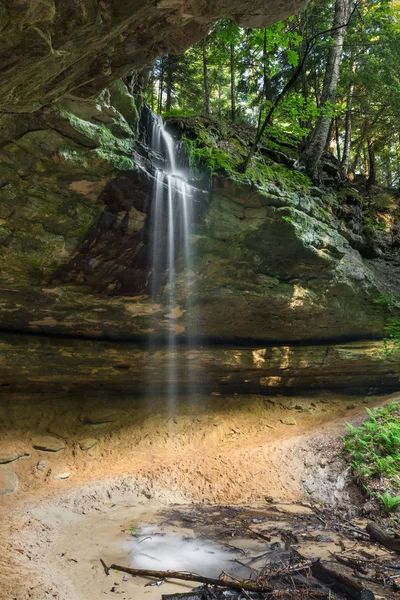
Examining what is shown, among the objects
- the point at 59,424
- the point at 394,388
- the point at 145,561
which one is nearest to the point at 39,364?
the point at 59,424

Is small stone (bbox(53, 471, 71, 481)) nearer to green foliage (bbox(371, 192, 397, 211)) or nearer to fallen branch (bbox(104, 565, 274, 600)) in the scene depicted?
fallen branch (bbox(104, 565, 274, 600))

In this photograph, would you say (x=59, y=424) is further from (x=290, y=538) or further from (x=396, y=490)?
(x=396, y=490)

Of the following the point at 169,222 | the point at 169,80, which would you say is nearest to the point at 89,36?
the point at 169,222

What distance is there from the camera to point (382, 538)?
5.14m

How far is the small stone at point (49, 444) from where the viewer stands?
333 inches

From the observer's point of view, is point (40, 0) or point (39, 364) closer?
point (40, 0)

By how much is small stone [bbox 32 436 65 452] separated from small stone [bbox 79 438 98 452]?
44 cm

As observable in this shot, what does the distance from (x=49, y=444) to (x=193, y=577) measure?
5.78 m

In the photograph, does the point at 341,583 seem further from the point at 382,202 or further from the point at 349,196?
the point at 382,202

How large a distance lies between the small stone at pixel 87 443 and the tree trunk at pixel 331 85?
9872 mm

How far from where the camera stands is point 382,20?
12.8 metres

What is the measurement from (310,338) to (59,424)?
23.7ft

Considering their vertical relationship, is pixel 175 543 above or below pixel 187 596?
below

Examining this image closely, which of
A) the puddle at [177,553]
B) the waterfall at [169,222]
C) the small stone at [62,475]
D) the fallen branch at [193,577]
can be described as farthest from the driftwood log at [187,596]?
the waterfall at [169,222]
